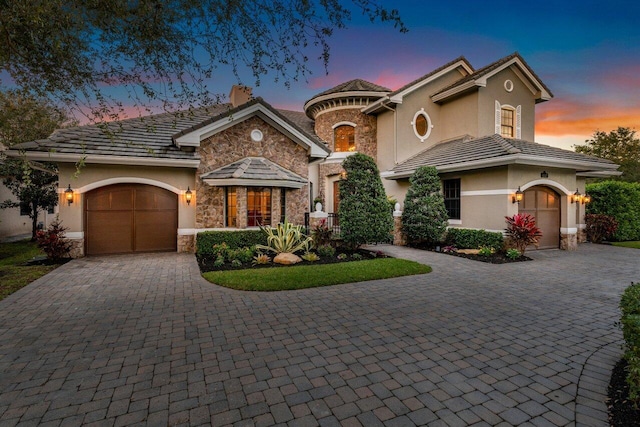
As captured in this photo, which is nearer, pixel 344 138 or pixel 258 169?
pixel 258 169

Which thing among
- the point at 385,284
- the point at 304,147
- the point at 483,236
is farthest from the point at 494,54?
the point at 385,284

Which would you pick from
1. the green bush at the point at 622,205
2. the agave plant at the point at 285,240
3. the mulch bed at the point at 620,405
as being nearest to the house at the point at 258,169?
the green bush at the point at 622,205

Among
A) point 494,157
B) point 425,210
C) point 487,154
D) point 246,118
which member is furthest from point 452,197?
point 246,118

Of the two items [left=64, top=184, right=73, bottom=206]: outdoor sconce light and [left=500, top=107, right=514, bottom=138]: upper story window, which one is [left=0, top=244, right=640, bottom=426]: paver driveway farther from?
[left=500, top=107, right=514, bottom=138]: upper story window

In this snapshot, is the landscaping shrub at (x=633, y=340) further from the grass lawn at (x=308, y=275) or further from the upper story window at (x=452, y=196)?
the upper story window at (x=452, y=196)

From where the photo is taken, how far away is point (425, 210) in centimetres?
1285

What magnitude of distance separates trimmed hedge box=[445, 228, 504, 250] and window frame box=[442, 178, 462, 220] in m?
1.00

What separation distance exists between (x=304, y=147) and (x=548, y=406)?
39.4 feet

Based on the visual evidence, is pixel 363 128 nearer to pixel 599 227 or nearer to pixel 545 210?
pixel 545 210

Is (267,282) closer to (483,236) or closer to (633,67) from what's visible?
(483,236)

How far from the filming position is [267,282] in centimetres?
720

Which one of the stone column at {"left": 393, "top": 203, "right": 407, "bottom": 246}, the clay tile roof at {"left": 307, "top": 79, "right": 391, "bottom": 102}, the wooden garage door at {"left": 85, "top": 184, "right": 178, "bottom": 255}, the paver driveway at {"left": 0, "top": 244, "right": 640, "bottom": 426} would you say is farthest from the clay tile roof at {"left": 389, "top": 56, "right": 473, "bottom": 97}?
the wooden garage door at {"left": 85, "top": 184, "right": 178, "bottom": 255}

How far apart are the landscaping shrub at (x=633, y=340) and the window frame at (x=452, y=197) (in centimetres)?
1069

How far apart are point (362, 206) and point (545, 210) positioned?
8497 millimetres
